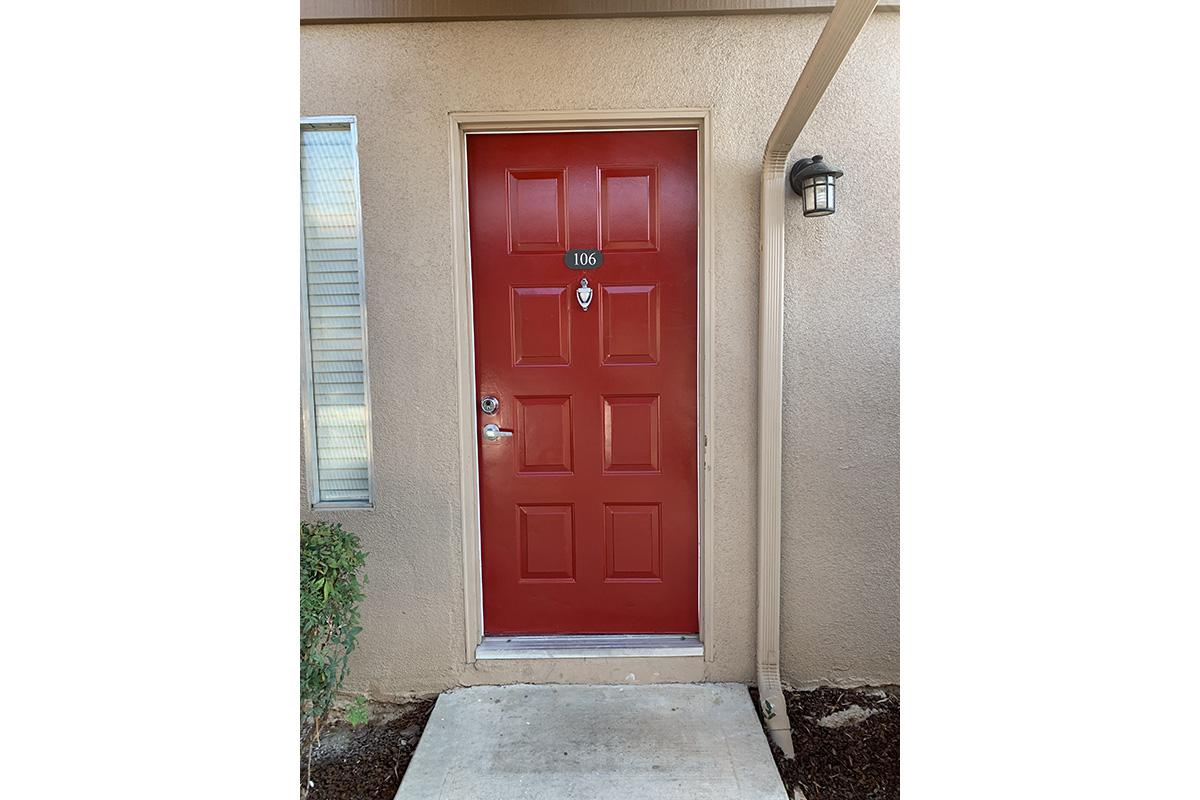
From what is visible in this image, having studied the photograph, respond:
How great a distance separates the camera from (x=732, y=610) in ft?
8.73

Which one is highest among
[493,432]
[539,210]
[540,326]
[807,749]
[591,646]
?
[539,210]

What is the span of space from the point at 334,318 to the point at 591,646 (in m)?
1.71

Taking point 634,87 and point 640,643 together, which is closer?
point 634,87

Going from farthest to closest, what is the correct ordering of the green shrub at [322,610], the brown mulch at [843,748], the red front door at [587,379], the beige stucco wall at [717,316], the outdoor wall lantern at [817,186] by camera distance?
the red front door at [587,379], the beige stucco wall at [717,316], the outdoor wall lantern at [817,186], the brown mulch at [843,748], the green shrub at [322,610]

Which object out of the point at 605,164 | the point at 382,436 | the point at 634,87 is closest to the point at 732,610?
the point at 382,436

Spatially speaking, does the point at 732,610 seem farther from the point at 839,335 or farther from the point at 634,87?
the point at 634,87

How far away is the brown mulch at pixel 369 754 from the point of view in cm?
224

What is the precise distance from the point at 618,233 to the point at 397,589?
5.66 ft

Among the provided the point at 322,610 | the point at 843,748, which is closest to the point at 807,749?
the point at 843,748

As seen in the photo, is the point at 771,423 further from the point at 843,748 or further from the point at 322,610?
the point at 322,610

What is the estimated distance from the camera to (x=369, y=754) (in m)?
2.41

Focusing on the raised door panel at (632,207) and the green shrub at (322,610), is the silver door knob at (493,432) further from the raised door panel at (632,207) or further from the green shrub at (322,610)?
the raised door panel at (632,207)

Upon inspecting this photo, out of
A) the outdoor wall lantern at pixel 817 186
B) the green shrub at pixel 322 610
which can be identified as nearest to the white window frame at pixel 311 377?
the green shrub at pixel 322 610

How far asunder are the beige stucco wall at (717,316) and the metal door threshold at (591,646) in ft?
0.16
